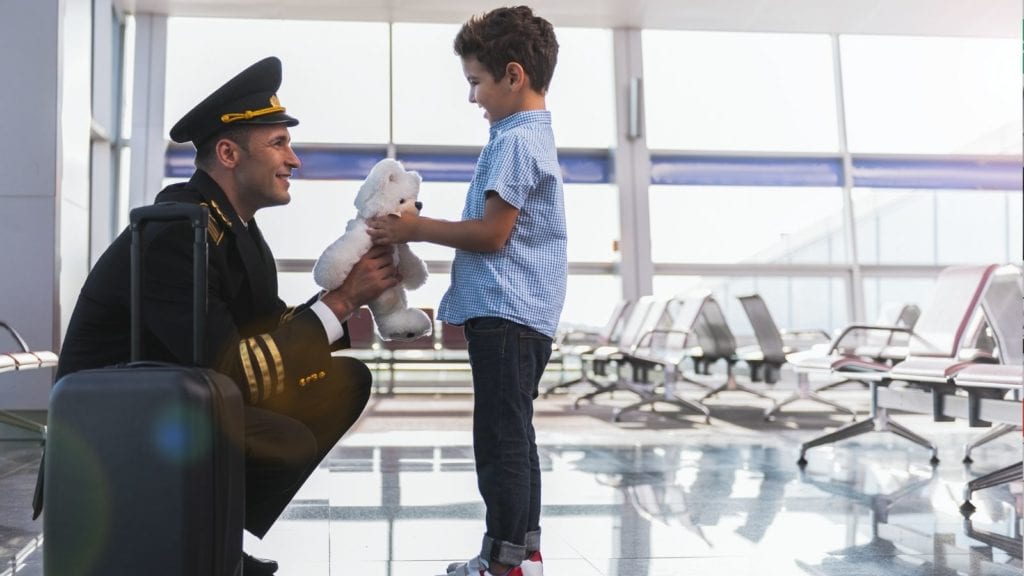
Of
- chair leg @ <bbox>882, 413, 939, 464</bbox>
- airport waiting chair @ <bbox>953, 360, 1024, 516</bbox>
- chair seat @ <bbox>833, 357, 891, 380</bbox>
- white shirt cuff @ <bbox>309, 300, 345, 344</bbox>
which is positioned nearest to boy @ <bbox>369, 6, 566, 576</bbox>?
white shirt cuff @ <bbox>309, 300, 345, 344</bbox>

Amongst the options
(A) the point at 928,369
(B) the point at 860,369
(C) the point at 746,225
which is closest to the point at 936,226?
(C) the point at 746,225

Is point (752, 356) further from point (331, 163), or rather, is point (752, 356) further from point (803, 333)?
point (331, 163)

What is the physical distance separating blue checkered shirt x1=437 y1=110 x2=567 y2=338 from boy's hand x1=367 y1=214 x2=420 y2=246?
0.17m

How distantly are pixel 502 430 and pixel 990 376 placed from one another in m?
2.02

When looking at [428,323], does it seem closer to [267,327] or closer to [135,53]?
[267,327]

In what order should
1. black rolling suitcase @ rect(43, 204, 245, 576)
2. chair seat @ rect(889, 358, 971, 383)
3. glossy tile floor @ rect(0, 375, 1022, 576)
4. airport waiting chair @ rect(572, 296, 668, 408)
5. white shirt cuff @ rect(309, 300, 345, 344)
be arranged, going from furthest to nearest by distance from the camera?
airport waiting chair @ rect(572, 296, 668, 408) → chair seat @ rect(889, 358, 971, 383) → glossy tile floor @ rect(0, 375, 1022, 576) → white shirt cuff @ rect(309, 300, 345, 344) → black rolling suitcase @ rect(43, 204, 245, 576)

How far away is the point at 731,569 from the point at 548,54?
120 cm

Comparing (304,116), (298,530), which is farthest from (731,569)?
(304,116)

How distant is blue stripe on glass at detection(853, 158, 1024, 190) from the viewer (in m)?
9.52

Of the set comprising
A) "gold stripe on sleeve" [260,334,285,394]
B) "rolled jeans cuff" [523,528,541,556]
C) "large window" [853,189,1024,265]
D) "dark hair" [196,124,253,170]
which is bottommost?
"rolled jeans cuff" [523,528,541,556]

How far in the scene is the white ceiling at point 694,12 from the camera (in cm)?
892

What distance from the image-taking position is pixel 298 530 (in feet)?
8.63

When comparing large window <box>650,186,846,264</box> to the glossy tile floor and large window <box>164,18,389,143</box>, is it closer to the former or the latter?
large window <box>164,18,389,143</box>

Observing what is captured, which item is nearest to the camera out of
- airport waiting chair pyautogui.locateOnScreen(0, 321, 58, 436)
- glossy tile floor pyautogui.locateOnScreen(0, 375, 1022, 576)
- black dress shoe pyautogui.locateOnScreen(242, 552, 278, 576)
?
black dress shoe pyautogui.locateOnScreen(242, 552, 278, 576)
